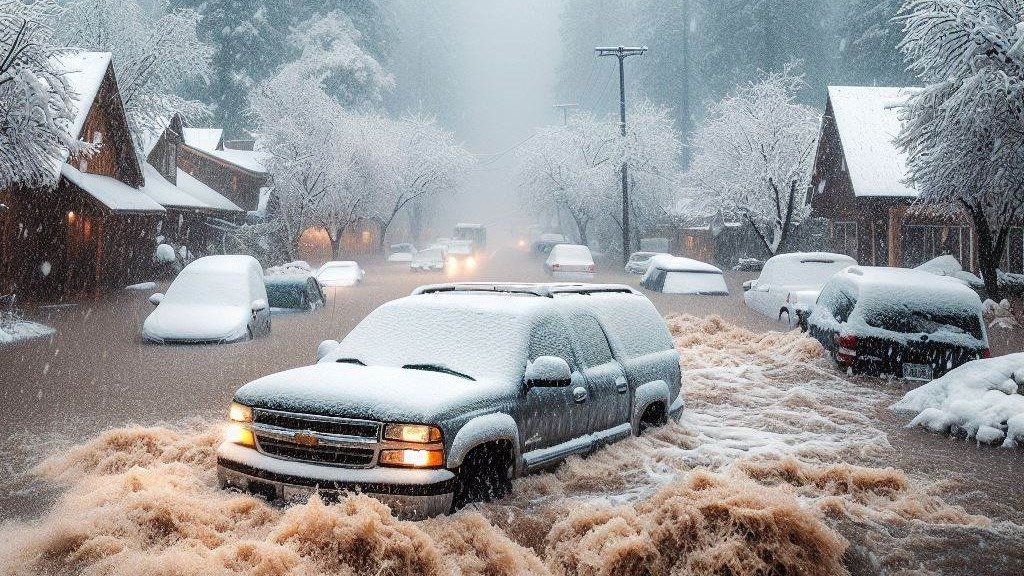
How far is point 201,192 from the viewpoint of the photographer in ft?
143

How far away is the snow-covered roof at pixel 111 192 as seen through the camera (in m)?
26.2

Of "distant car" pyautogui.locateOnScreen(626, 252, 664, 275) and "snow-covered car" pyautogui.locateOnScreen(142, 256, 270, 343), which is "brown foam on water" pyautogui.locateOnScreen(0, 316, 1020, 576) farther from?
"distant car" pyautogui.locateOnScreen(626, 252, 664, 275)

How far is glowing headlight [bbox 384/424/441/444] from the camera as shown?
209 inches

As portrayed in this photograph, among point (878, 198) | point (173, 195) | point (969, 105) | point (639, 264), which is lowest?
point (639, 264)

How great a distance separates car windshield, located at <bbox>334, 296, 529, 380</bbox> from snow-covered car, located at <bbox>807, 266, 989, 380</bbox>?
6.92 m

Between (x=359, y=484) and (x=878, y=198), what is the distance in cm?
2799

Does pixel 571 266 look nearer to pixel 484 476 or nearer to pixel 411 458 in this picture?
pixel 484 476

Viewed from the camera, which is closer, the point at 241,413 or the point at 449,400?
the point at 449,400

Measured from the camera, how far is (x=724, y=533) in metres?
5.04

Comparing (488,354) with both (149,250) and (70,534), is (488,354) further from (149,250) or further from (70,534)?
(149,250)

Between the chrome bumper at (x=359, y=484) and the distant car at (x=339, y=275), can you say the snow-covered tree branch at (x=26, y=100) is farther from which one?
the distant car at (x=339, y=275)

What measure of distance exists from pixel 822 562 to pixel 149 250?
34756 millimetres

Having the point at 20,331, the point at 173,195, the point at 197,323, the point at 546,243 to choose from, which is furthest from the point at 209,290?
the point at 546,243

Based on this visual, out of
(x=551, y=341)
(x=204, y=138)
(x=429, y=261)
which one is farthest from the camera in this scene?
(x=204, y=138)
